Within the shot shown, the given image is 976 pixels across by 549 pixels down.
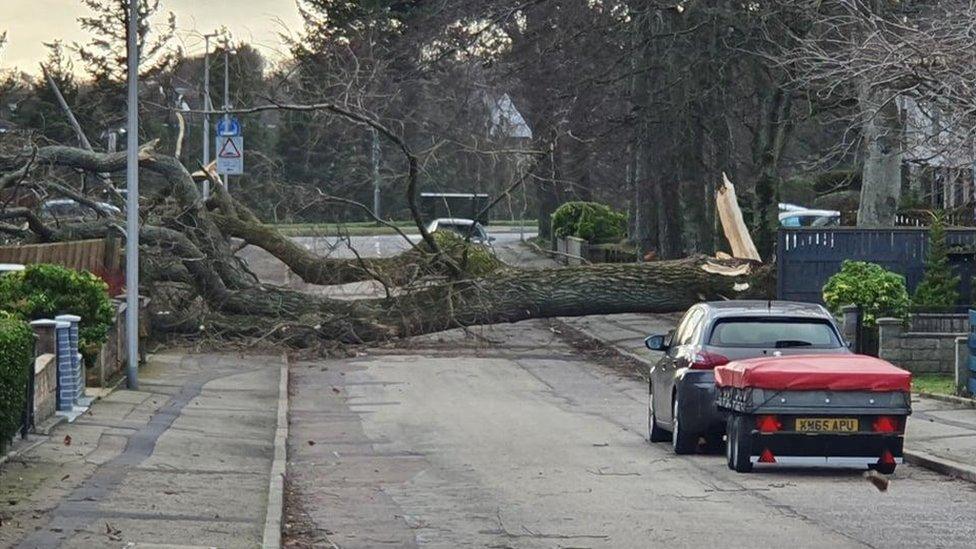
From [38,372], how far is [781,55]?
18094mm

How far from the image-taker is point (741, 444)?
14711mm

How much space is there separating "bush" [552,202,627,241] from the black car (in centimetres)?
3707

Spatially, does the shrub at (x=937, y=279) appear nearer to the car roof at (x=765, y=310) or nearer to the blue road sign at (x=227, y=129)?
the car roof at (x=765, y=310)

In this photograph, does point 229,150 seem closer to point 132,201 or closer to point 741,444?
point 132,201

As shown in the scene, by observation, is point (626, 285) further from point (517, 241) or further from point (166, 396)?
point (517, 241)

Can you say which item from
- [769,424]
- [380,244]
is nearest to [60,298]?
[769,424]

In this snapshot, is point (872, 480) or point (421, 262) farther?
point (421, 262)

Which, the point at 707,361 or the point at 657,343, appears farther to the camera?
the point at 657,343

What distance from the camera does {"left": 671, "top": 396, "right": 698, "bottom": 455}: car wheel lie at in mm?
16406

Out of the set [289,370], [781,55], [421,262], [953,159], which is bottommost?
[289,370]

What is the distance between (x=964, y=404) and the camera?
2073 cm

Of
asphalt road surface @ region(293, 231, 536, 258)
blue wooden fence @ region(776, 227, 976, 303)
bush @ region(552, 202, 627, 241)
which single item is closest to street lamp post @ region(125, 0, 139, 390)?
blue wooden fence @ region(776, 227, 976, 303)

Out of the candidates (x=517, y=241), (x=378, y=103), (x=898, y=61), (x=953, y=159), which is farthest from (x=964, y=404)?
(x=517, y=241)

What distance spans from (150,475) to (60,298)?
736 cm
